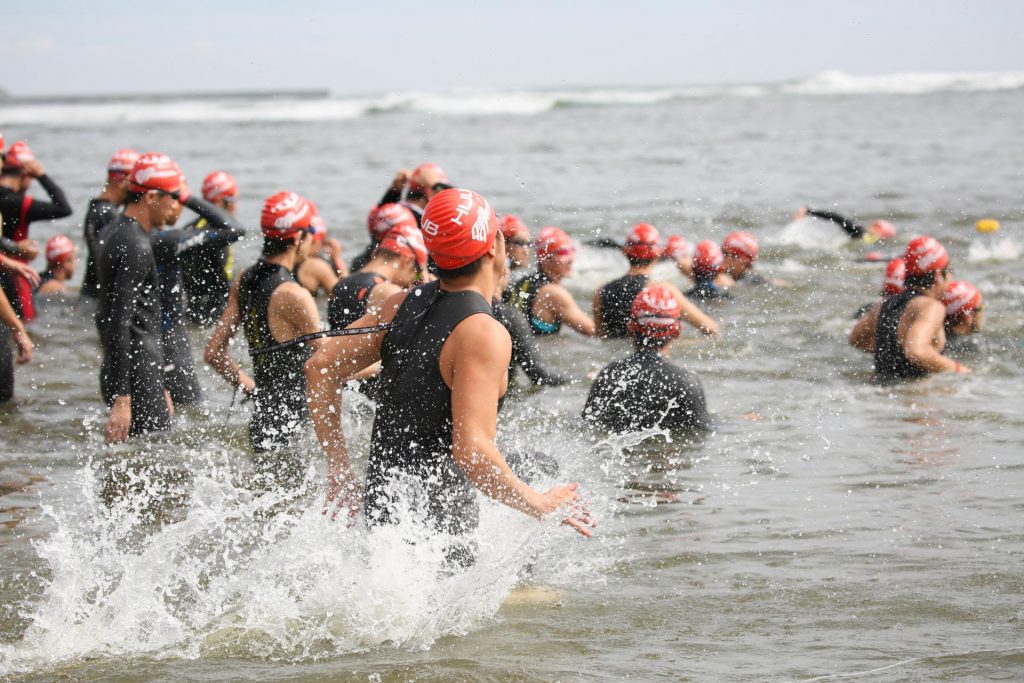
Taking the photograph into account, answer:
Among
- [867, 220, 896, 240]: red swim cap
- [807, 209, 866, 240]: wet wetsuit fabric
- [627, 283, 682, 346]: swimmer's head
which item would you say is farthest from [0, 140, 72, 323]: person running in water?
[867, 220, 896, 240]: red swim cap

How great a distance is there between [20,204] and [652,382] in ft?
18.9

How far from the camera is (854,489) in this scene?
6.50m

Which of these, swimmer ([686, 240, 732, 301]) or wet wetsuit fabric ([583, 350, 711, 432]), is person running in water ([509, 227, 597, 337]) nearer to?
swimmer ([686, 240, 732, 301])

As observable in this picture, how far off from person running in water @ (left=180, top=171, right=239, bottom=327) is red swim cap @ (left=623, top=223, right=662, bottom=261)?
11.4 feet

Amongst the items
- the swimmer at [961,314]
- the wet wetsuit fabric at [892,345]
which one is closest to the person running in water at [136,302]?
the wet wetsuit fabric at [892,345]

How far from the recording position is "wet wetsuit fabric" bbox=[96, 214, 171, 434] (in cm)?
631

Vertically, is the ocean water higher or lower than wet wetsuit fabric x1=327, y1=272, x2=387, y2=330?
lower

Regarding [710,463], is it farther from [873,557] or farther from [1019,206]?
[1019,206]

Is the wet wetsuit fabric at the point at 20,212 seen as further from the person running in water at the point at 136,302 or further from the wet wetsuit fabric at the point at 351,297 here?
the wet wetsuit fabric at the point at 351,297

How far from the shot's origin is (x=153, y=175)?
6.46 metres

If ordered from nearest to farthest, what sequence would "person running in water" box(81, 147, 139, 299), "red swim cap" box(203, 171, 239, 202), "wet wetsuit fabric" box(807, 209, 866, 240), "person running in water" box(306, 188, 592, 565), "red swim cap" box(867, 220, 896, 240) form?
"person running in water" box(306, 188, 592, 565)
"person running in water" box(81, 147, 139, 299)
"red swim cap" box(203, 171, 239, 202)
"wet wetsuit fabric" box(807, 209, 866, 240)
"red swim cap" box(867, 220, 896, 240)

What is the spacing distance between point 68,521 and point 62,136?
43.5 meters

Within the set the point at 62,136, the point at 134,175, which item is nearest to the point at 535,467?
the point at 134,175

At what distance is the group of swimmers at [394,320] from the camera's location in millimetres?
4012
